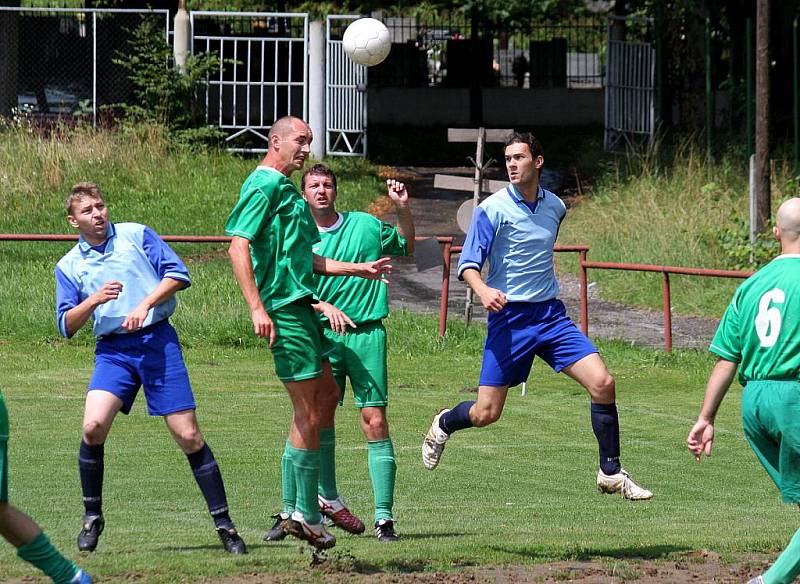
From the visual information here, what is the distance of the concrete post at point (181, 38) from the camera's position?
27844mm

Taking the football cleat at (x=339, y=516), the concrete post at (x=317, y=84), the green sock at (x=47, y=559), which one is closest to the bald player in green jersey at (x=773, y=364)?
the football cleat at (x=339, y=516)

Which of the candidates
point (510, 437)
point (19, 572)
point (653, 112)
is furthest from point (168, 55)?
point (19, 572)

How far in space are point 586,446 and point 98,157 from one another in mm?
15628

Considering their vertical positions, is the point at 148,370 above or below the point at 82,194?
below

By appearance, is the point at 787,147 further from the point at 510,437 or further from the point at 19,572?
the point at 19,572

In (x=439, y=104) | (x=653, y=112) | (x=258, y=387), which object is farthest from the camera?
(x=439, y=104)

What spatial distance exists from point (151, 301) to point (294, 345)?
0.82m

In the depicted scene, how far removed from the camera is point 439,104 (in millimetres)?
38375

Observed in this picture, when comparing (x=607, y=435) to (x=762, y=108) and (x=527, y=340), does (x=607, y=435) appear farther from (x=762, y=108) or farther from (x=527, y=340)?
(x=762, y=108)

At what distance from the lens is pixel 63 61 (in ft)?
99.0

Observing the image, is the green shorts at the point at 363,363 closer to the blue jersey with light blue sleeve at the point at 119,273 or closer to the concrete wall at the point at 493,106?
the blue jersey with light blue sleeve at the point at 119,273

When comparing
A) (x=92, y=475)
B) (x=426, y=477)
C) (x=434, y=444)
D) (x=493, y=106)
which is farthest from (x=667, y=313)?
(x=493, y=106)

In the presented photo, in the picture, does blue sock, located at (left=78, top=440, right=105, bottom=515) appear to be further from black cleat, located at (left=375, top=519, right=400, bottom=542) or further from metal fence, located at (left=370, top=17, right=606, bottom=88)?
metal fence, located at (left=370, top=17, right=606, bottom=88)

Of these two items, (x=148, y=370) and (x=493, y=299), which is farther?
(x=493, y=299)
